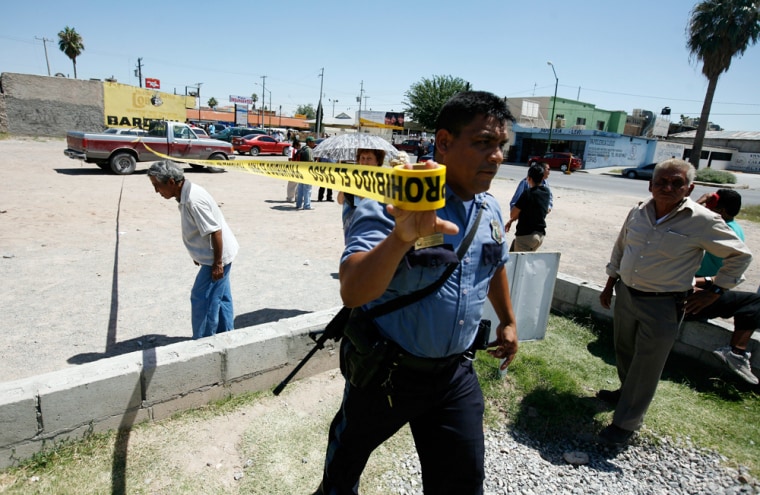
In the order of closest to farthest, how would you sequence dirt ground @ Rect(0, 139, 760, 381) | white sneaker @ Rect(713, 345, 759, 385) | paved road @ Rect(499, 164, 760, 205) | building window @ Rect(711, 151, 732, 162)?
1. white sneaker @ Rect(713, 345, 759, 385)
2. dirt ground @ Rect(0, 139, 760, 381)
3. paved road @ Rect(499, 164, 760, 205)
4. building window @ Rect(711, 151, 732, 162)

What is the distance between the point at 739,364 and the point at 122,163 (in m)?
17.0

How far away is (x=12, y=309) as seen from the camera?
15.0ft

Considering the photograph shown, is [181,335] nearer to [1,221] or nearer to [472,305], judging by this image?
[472,305]

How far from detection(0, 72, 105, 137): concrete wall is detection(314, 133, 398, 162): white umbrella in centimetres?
3196

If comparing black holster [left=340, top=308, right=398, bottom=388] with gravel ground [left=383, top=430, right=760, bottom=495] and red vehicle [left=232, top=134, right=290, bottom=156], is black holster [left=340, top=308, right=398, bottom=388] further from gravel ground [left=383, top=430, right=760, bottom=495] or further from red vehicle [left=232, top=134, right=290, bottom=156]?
red vehicle [left=232, top=134, right=290, bottom=156]

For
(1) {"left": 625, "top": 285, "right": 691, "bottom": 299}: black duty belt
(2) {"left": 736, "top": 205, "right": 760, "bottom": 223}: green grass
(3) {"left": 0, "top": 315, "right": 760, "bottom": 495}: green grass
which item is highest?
(1) {"left": 625, "top": 285, "right": 691, "bottom": 299}: black duty belt

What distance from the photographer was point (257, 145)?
29859mm

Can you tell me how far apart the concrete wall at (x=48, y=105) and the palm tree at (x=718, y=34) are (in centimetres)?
4063

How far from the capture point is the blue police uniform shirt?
5.25 feet

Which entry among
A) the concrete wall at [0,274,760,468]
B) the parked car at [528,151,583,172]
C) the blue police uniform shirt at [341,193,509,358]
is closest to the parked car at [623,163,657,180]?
the parked car at [528,151,583,172]

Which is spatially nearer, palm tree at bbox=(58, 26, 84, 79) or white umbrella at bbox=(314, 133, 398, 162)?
white umbrella at bbox=(314, 133, 398, 162)

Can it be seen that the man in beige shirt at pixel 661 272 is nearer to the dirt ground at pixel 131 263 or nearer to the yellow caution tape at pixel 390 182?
the yellow caution tape at pixel 390 182

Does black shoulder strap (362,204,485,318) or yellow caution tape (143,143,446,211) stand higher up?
yellow caution tape (143,143,446,211)

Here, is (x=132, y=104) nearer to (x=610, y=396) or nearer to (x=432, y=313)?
(x=610, y=396)
